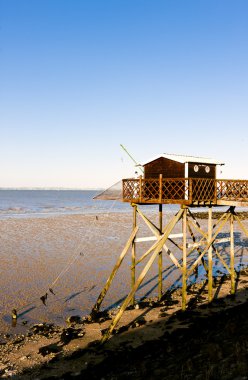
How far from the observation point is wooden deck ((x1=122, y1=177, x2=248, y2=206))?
1562 cm

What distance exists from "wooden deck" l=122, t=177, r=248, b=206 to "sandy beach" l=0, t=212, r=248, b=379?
15.9ft

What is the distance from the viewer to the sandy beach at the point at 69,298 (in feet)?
40.3

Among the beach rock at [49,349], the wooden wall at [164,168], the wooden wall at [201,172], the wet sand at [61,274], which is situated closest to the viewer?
the beach rock at [49,349]

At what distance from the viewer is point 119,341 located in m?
12.6

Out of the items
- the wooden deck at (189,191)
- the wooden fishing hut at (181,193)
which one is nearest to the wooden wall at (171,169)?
the wooden fishing hut at (181,193)

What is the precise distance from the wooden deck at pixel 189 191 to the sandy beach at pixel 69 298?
4856 millimetres

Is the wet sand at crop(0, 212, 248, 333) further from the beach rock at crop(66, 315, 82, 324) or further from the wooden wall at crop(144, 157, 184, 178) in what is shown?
the wooden wall at crop(144, 157, 184, 178)

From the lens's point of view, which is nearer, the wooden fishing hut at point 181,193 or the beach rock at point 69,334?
the beach rock at point 69,334

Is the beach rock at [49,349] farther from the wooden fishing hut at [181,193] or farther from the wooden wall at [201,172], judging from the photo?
the wooden wall at [201,172]

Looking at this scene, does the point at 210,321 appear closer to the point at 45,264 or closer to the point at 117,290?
the point at 117,290

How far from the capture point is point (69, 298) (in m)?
18.2

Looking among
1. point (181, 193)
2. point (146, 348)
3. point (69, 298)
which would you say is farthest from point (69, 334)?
point (181, 193)

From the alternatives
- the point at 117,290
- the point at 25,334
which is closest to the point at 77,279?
the point at 117,290

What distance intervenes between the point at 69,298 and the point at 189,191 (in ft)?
28.2
